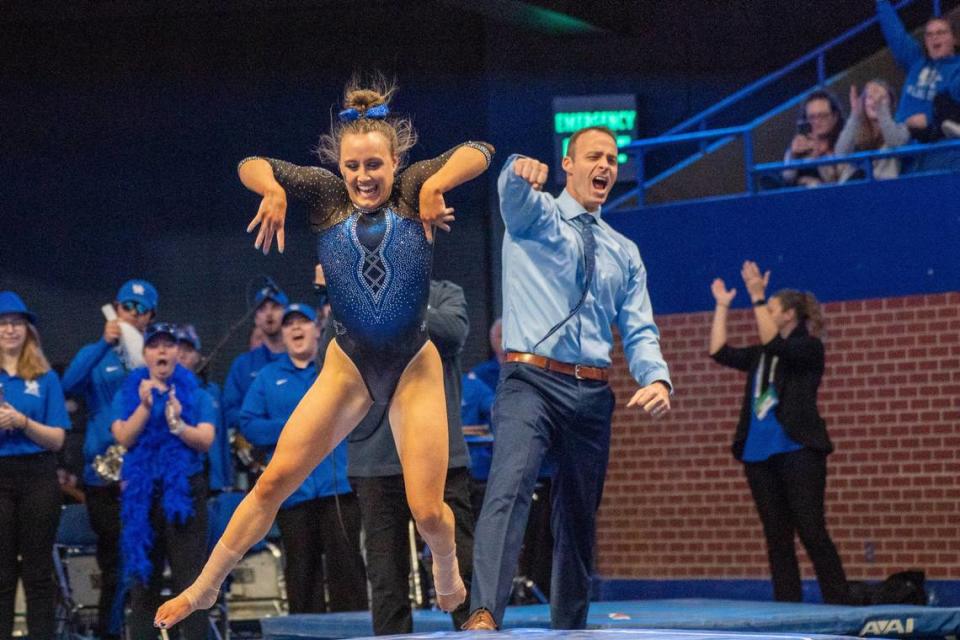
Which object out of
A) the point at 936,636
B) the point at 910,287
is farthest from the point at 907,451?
the point at 936,636

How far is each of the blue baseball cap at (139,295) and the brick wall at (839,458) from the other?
160 inches

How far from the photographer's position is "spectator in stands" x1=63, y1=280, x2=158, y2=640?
8062 mm

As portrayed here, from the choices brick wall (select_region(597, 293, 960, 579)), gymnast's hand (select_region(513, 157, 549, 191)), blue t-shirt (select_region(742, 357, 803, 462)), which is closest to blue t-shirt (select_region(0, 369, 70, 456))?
gymnast's hand (select_region(513, 157, 549, 191))

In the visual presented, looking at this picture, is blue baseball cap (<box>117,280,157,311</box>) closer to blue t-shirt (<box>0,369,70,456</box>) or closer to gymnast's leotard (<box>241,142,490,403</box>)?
blue t-shirt (<box>0,369,70,456</box>)

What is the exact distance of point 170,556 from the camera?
733 centimetres

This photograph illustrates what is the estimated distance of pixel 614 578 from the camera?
11.3 m

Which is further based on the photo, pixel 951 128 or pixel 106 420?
pixel 951 128

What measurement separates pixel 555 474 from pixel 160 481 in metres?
2.68

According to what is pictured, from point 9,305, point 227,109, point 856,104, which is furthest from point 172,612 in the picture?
point 227,109

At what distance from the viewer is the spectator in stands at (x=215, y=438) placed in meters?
8.38

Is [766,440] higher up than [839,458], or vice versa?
[766,440]

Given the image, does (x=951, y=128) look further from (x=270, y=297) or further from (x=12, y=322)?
(x=12, y=322)

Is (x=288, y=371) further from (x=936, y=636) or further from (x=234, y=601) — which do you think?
(x=936, y=636)

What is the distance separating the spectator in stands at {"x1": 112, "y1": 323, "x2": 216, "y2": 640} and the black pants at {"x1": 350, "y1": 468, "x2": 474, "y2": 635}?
1.61 m
